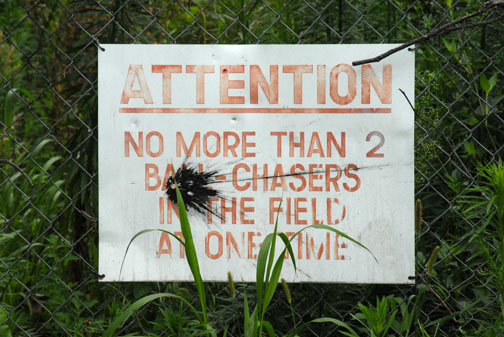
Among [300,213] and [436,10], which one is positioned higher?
[436,10]

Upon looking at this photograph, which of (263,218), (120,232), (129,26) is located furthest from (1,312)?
(129,26)

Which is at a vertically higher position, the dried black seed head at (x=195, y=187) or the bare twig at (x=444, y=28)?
the bare twig at (x=444, y=28)

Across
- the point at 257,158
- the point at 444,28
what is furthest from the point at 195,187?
the point at 444,28

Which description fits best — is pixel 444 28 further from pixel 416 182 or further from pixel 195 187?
pixel 195 187

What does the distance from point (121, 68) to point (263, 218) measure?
73cm

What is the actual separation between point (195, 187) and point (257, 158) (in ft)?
0.79

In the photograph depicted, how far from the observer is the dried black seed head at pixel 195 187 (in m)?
2.18

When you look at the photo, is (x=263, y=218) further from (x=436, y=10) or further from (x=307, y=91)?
(x=436, y=10)

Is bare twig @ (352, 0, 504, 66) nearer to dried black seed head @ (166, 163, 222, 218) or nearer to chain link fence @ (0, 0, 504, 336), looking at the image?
chain link fence @ (0, 0, 504, 336)

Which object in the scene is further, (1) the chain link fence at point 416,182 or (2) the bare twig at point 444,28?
(1) the chain link fence at point 416,182

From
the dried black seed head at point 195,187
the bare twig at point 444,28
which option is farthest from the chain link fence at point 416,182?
the dried black seed head at point 195,187

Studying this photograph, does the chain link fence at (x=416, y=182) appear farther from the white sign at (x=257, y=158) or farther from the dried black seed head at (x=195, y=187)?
the dried black seed head at (x=195, y=187)

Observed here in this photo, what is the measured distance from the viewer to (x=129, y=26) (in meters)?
2.48

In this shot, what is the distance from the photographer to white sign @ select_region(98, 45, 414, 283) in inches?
85.0
